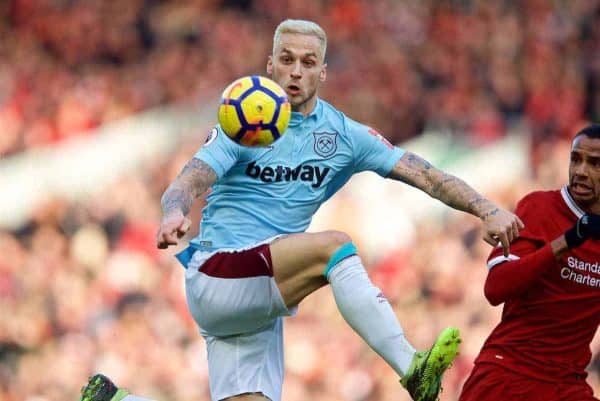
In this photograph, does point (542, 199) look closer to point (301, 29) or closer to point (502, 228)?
point (502, 228)

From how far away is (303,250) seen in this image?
6.19 meters

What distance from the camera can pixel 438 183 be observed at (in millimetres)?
6605

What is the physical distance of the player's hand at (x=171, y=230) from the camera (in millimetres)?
5629

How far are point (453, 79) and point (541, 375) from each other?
7.93 meters

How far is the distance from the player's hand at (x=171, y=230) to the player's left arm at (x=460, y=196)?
4.56 feet

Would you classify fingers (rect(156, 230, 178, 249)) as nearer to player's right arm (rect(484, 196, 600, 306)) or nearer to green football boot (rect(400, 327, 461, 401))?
green football boot (rect(400, 327, 461, 401))

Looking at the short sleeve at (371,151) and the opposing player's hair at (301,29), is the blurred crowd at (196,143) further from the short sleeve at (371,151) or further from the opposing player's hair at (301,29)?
the opposing player's hair at (301,29)

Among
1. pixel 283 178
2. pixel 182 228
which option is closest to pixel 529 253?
pixel 283 178

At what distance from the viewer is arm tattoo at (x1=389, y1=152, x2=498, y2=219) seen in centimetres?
644

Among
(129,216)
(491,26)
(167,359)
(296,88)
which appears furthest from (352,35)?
(296,88)

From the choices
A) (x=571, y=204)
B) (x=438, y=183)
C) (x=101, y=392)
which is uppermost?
(x=438, y=183)

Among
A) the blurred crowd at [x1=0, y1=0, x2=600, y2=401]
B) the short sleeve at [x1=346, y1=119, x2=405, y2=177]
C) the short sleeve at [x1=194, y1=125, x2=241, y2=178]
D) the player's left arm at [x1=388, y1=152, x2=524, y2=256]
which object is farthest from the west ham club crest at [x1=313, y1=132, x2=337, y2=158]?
the blurred crowd at [x1=0, y1=0, x2=600, y2=401]

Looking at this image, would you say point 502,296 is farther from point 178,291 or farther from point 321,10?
point 321,10

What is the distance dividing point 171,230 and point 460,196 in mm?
1555
